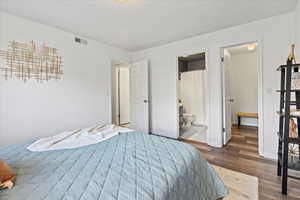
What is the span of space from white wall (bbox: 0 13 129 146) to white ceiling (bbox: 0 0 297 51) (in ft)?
0.82

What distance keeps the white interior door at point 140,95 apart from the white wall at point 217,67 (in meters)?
0.20

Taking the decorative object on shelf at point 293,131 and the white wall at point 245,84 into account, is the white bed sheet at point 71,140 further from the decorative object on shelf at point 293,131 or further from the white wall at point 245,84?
the white wall at point 245,84

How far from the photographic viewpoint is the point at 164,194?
2.54 feet

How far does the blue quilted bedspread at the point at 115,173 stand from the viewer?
74 centimetres

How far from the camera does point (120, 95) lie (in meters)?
5.18

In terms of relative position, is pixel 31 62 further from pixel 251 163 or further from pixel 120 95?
pixel 251 163

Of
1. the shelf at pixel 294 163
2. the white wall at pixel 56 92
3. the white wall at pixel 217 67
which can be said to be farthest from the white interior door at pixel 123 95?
the shelf at pixel 294 163

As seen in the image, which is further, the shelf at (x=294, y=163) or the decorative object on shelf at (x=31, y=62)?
the decorative object on shelf at (x=31, y=62)

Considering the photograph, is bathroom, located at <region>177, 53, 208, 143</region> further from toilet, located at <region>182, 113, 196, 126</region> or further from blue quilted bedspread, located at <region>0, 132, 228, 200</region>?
blue quilted bedspread, located at <region>0, 132, 228, 200</region>

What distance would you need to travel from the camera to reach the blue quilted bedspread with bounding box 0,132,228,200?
741mm

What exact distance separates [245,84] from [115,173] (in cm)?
520

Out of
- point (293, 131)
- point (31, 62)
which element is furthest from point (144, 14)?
point (293, 131)

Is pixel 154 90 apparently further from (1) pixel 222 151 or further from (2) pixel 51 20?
(2) pixel 51 20

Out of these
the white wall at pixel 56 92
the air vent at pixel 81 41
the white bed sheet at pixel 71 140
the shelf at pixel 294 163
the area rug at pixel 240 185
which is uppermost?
the air vent at pixel 81 41
